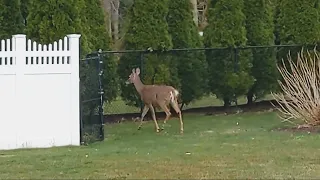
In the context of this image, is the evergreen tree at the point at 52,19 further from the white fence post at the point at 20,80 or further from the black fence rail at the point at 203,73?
the black fence rail at the point at 203,73

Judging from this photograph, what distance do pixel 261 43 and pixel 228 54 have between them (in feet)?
4.00

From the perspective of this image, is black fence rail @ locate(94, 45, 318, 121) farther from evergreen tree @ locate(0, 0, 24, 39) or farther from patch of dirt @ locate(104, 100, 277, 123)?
evergreen tree @ locate(0, 0, 24, 39)

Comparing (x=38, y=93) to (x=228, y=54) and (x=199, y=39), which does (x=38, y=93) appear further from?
(x=228, y=54)

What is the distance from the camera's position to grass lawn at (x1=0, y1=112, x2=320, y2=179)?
9.19m

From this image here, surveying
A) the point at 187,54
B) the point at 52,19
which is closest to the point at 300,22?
the point at 187,54

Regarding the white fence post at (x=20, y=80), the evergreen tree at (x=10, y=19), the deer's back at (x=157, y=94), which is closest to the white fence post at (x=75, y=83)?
the white fence post at (x=20, y=80)

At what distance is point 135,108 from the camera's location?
748 inches

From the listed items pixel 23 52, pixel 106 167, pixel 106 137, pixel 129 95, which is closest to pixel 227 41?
pixel 129 95

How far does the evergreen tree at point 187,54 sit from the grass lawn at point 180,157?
3.81 m

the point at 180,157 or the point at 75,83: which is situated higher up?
the point at 75,83

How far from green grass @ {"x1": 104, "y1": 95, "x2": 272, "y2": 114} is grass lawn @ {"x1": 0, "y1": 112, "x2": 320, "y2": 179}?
341cm

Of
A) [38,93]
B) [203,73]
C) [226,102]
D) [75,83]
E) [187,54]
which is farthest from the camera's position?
[226,102]

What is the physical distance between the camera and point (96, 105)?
13898 millimetres

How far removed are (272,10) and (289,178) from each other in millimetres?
12314
